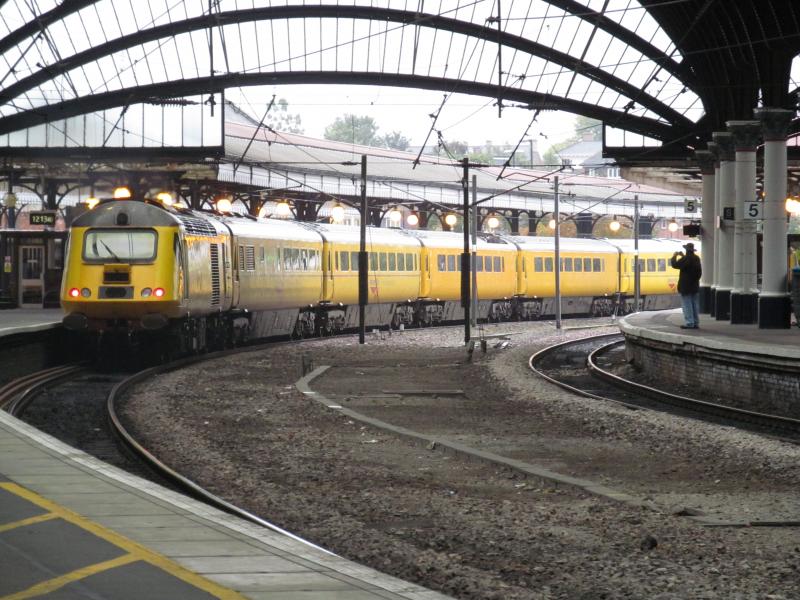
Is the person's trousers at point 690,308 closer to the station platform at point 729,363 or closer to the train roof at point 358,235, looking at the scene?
the station platform at point 729,363

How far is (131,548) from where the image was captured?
8.19m

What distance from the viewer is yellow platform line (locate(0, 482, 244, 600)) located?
7105mm

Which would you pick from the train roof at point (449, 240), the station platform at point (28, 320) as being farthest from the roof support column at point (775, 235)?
the train roof at point (449, 240)

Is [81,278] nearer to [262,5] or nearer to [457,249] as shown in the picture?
[262,5]

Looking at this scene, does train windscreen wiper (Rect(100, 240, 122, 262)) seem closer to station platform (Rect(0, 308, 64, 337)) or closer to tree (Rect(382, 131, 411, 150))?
station platform (Rect(0, 308, 64, 337))

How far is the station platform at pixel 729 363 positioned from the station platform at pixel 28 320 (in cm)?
1189

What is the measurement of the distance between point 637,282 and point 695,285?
31.3 metres

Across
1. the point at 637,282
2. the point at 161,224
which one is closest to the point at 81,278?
the point at 161,224

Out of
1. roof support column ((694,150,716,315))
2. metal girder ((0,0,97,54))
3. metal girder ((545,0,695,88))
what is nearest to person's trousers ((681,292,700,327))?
metal girder ((545,0,695,88))

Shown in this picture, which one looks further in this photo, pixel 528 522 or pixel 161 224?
pixel 161 224

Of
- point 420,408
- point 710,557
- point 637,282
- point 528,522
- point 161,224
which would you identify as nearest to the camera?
point 710,557

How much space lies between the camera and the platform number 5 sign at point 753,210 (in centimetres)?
2959

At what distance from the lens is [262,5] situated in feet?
127

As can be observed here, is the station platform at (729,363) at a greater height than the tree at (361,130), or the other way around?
the tree at (361,130)
